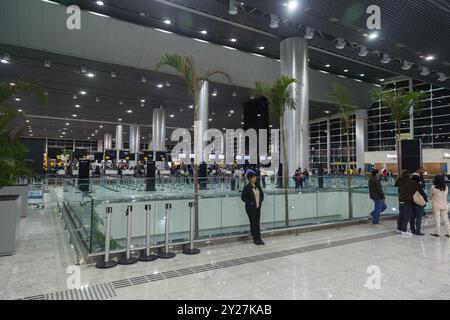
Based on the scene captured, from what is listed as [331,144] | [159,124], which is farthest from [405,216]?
[331,144]

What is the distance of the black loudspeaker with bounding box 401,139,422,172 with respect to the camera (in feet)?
32.7

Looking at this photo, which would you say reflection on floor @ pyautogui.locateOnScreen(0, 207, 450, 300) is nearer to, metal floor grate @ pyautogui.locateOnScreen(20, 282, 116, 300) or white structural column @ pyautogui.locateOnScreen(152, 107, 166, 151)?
metal floor grate @ pyautogui.locateOnScreen(20, 282, 116, 300)

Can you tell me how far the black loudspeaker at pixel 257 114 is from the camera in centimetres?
Result: 2153

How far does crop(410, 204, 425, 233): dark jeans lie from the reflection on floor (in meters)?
0.75

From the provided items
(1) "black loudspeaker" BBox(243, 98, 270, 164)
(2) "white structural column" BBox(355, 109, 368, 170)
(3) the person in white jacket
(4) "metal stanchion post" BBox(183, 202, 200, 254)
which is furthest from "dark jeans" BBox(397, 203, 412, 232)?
(2) "white structural column" BBox(355, 109, 368, 170)

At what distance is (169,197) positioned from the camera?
18.8 ft

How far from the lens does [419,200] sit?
675 cm

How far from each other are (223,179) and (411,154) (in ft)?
22.7

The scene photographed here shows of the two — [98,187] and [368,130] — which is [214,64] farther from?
[368,130]

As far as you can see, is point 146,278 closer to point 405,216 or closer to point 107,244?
point 107,244

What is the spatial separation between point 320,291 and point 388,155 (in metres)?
27.9
